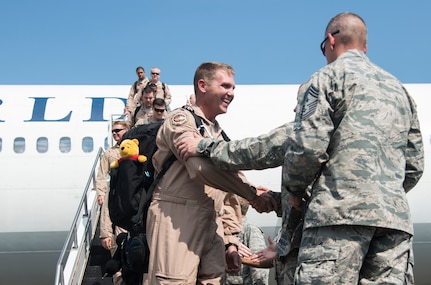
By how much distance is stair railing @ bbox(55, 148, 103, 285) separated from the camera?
6598mm

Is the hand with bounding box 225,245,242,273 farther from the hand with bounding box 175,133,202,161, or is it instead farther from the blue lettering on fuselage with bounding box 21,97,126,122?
the blue lettering on fuselage with bounding box 21,97,126,122

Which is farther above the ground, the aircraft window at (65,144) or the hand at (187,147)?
the aircraft window at (65,144)

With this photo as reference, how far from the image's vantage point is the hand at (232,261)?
4.31 metres

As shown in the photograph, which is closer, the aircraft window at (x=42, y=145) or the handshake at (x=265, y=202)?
the handshake at (x=265, y=202)

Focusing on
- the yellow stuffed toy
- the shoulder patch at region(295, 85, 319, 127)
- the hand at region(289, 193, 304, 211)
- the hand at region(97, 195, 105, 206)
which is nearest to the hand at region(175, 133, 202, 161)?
the yellow stuffed toy

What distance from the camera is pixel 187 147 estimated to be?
380cm

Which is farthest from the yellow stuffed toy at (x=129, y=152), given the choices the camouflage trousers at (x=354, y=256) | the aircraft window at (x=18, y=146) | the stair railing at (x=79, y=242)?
the aircraft window at (x=18, y=146)

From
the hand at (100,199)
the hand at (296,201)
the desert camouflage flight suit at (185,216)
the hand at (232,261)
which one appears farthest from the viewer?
the hand at (100,199)

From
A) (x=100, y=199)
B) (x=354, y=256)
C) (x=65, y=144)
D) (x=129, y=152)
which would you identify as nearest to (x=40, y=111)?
(x=65, y=144)

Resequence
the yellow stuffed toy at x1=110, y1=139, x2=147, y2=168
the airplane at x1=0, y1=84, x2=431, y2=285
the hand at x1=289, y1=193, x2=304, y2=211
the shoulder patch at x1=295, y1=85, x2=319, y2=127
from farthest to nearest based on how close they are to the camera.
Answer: the airplane at x1=0, y1=84, x2=431, y2=285 < the yellow stuffed toy at x1=110, y1=139, x2=147, y2=168 < the hand at x1=289, y1=193, x2=304, y2=211 < the shoulder patch at x1=295, y1=85, x2=319, y2=127

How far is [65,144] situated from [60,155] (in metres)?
0.22

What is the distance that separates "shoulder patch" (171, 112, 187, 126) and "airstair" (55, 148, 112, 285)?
295cm

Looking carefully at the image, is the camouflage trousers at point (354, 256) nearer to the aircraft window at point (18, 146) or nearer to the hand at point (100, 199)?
the hand at point (100, 199)

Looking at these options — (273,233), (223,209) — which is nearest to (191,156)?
(223,209)
